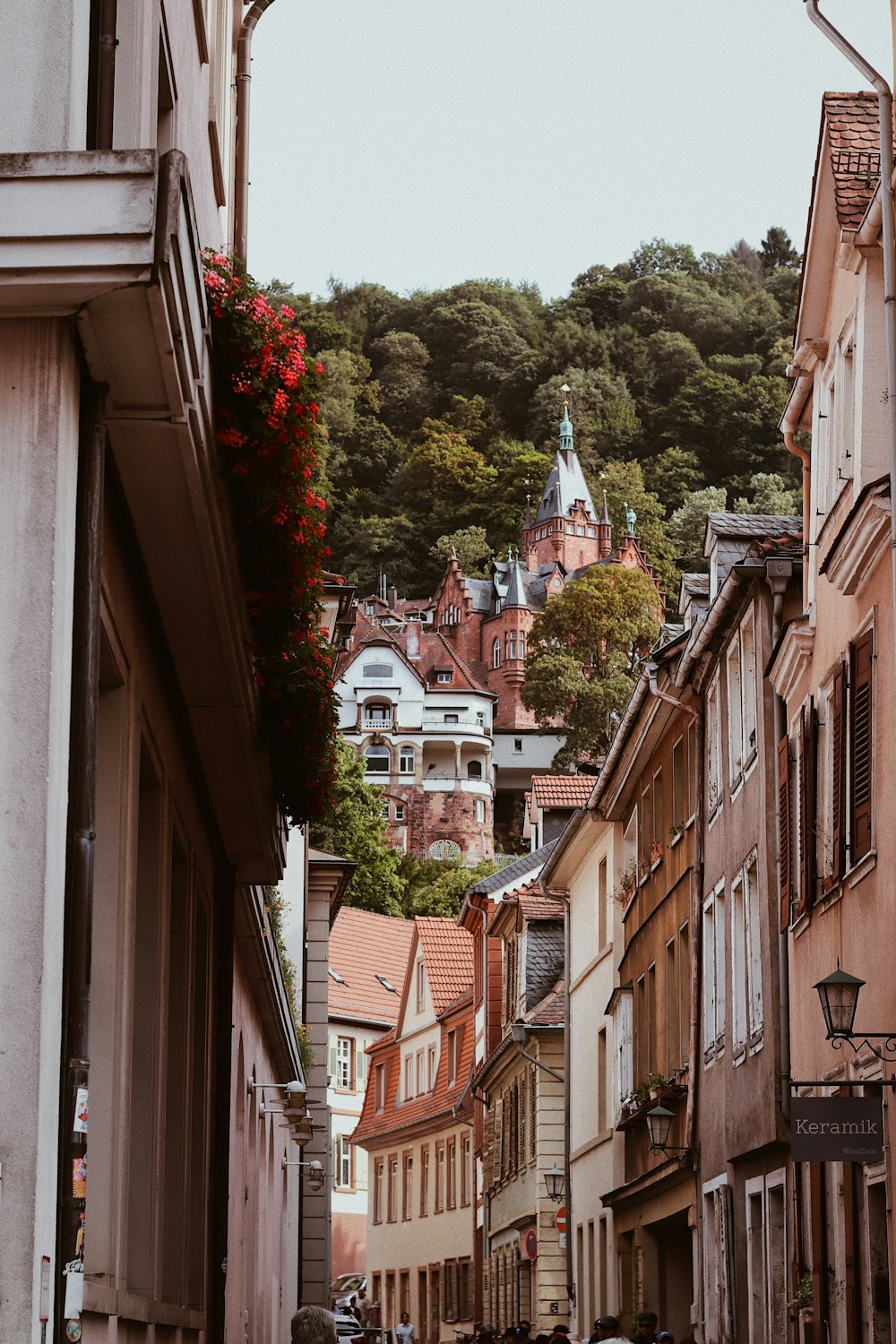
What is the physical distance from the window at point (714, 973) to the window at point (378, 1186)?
36311 mm

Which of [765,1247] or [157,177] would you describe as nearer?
[157,177]

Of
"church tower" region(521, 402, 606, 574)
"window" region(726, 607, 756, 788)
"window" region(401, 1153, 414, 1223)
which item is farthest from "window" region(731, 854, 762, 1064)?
"church tower" region(521, 402, 606, 574)

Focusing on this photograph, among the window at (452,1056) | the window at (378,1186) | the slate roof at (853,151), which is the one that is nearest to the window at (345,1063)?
the window at (378,1186)

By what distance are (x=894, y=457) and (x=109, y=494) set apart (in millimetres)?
6123

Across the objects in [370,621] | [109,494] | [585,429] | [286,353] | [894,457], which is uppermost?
[585,429]

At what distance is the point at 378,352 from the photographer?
6673 inches

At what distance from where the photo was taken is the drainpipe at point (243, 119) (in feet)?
45.9

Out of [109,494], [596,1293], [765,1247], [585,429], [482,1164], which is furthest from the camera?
[585,429]

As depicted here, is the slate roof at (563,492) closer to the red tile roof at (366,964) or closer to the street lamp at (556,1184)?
the red tile roof at (366,964)

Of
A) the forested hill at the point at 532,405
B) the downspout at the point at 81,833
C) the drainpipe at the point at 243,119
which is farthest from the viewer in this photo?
the forested hill at the point at 532,405

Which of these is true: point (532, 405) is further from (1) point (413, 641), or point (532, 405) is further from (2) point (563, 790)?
(2) point (563, 790)

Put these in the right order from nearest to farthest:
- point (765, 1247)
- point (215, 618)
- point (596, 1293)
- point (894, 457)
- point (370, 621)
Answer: point (215, 618)
point (894, 457)
point (765, 1247)
point (596, 1293)
point (370, 621)

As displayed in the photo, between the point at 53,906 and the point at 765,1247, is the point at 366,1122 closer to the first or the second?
the point at 765,1247

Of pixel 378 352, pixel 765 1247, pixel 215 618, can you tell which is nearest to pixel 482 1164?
pixel 765 1247
